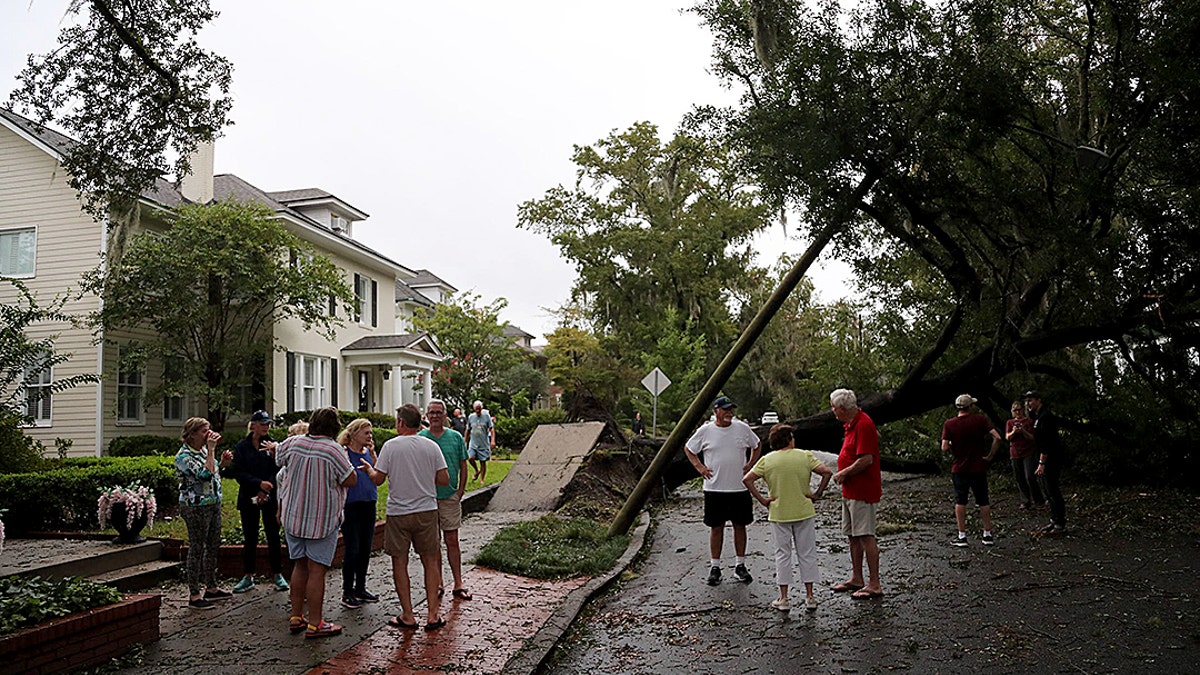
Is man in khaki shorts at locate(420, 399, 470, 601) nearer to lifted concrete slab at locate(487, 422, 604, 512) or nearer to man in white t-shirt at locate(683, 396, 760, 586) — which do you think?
man in white t-shirt at locate(683, 396, 760, 586)

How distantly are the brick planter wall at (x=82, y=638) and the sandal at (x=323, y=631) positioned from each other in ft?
3.85

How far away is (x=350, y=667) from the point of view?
6.26 meters

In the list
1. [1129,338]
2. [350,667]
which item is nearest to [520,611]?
[350,667]

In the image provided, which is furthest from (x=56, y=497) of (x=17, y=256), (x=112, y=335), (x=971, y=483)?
(x=17, y=256)

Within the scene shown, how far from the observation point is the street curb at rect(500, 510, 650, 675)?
6426 mm

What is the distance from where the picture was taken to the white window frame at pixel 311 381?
28266 mm

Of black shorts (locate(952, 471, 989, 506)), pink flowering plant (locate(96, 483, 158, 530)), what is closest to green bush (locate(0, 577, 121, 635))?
pink flowering plant (locate(96, 483, 158, 530))

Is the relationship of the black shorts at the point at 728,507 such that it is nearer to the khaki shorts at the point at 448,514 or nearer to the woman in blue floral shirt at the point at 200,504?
the khaki shorts at the point at 448,514

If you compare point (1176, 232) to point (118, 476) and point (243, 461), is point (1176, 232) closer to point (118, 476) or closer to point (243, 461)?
point (243, 461)

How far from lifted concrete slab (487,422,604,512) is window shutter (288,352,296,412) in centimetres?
1224

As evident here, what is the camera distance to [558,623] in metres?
7.66

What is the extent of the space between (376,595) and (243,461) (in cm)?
181

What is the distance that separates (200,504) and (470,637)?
2929 mm

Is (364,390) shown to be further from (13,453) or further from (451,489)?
(451,489)
